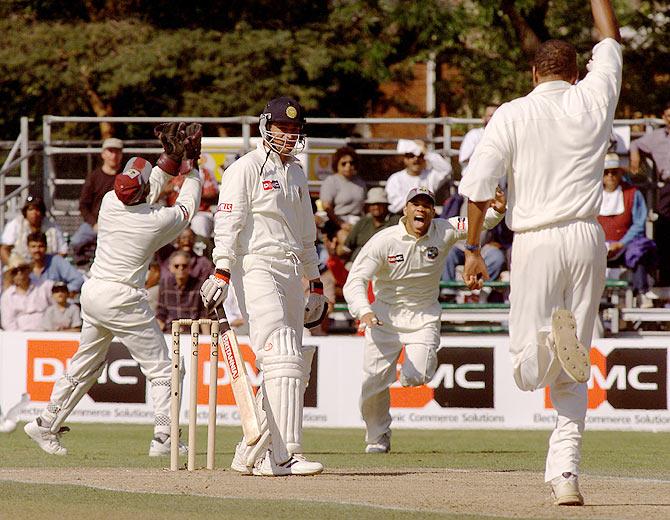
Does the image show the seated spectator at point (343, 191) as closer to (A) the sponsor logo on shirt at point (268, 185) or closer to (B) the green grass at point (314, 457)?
(B) the green grass at point (314, 457)

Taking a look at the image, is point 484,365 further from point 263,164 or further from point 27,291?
point 263,164

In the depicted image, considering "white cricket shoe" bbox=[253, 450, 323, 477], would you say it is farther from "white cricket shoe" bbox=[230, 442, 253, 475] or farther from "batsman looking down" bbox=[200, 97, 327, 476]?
"white cricket shoe" bbox=[230, 442, 253, 475]

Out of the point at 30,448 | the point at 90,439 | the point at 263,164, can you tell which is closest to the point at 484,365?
the point at 90,439

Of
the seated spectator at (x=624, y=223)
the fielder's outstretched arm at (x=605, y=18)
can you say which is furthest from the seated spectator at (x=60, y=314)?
the fielder's outstretched arm at (x=605, y=18)

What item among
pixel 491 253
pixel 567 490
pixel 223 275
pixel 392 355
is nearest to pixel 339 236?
pixel 491 253

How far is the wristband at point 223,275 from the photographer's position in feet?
31.4

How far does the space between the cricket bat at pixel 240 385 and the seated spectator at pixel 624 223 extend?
8593mm

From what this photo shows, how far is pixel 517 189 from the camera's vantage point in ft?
25.8

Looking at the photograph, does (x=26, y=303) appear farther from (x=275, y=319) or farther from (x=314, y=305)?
(x=275, y=319)

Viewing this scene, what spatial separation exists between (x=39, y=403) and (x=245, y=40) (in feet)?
45.9

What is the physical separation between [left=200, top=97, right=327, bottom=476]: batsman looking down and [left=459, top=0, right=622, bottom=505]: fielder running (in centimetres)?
201

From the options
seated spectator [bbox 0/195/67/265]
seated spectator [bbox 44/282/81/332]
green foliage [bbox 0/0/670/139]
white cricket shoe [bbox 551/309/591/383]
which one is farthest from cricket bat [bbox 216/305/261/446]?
green foliage [bbox 0/0/670/139]

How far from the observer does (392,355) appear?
1267cm

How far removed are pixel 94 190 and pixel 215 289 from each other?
9627 mm
